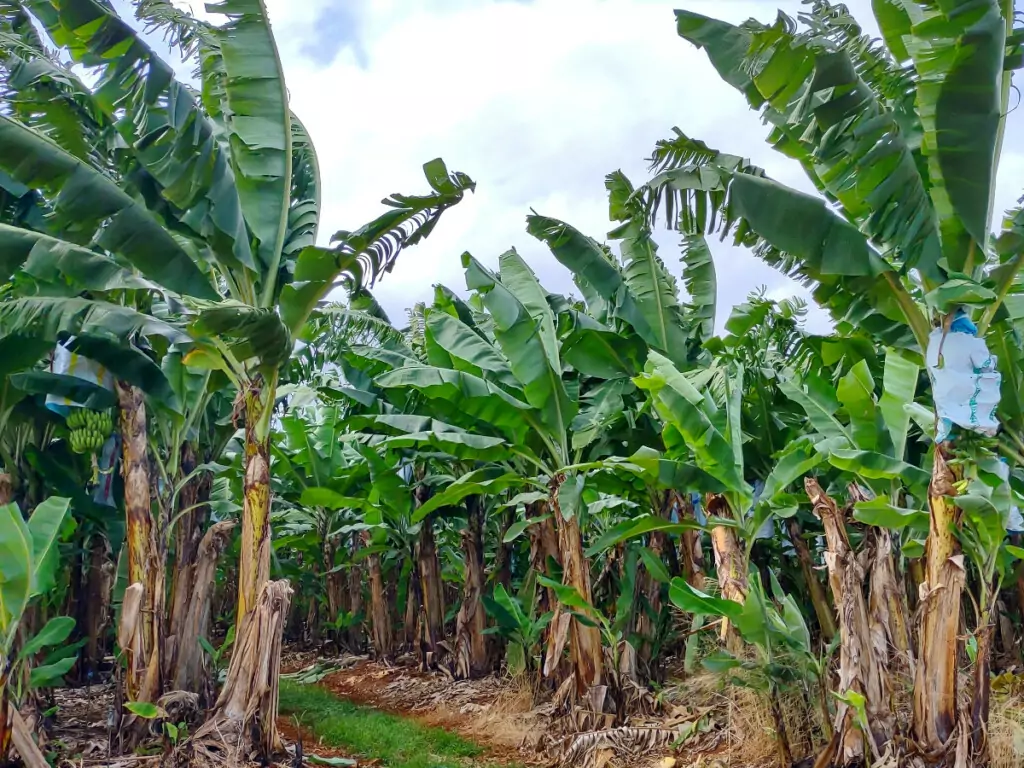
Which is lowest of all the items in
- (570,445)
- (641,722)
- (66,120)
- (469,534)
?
(641,722)

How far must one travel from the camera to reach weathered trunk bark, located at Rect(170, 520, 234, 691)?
19.9ft

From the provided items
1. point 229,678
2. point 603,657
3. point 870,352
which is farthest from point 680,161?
point 229,678

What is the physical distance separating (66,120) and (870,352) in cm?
668

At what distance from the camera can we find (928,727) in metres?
4.05

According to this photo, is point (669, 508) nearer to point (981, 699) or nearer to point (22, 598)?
point (981, 699)

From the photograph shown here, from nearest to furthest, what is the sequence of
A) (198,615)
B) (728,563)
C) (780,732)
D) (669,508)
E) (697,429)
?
1. (780,732)
2. (697,429)
3. (728,563)
4. (198,615)
5. (669,508)

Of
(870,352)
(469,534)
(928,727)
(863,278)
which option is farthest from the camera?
(469,534)

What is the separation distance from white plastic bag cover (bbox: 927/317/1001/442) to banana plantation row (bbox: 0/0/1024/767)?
2 centimetres

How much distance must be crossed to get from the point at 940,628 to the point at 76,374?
6.37 meters

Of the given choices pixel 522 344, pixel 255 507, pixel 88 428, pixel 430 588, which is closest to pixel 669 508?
pixel 522 344

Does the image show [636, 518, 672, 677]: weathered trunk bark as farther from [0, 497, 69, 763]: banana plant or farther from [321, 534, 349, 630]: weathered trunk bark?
[321, 534, 349, 630]: weathered trunk bark

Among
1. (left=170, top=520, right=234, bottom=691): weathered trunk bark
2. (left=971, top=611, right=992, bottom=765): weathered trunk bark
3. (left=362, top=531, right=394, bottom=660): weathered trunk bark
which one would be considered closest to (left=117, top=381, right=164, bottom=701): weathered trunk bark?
(left=170, top=520, right=234, bottom=691): weathered trunk bark

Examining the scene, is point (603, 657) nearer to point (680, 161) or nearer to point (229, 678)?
point (229, 678)

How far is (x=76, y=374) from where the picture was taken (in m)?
6.34
